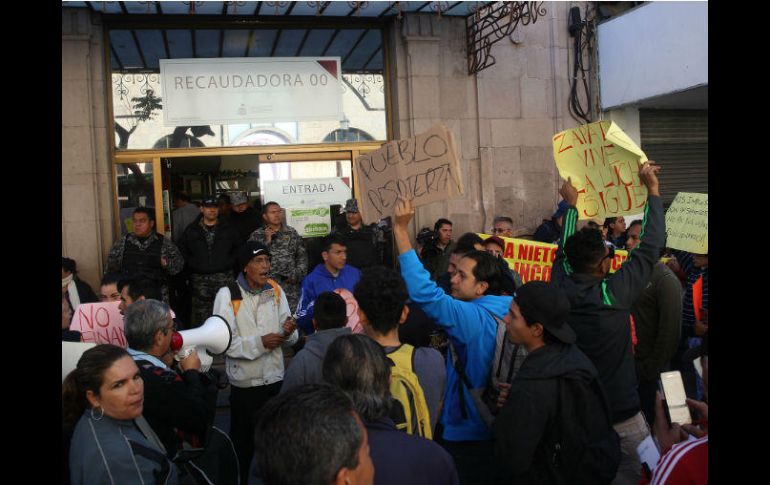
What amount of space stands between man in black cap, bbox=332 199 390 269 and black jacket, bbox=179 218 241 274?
1.21 metres

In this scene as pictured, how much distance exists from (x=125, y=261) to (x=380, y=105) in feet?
13.0

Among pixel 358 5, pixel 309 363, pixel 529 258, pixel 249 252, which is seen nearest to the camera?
pixel 309 363

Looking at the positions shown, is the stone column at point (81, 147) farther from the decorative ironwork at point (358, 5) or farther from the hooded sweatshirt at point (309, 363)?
the hooded sweatshirt at point (309, 363)

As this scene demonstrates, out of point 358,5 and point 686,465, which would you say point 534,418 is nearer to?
point 686,465

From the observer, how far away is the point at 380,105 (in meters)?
9.26

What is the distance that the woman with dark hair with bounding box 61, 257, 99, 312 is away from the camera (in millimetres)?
6473

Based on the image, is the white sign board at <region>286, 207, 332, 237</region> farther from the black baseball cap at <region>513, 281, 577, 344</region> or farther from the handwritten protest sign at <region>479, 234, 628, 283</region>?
the black baseball cap at <region>513, 281, 577, 344</region>

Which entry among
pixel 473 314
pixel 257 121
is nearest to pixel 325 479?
pixel 473 314

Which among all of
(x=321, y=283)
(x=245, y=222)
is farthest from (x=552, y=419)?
(x=245, y=222)

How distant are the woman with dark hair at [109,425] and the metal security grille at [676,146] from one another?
29.1ft

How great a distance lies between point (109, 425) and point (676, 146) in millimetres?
9588

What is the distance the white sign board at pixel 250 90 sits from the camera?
337 inches

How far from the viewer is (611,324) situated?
3525 millimetres

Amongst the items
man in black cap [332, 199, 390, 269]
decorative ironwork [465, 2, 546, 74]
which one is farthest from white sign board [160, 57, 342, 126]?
decorative ironwork [465, 2, 546, 74]
